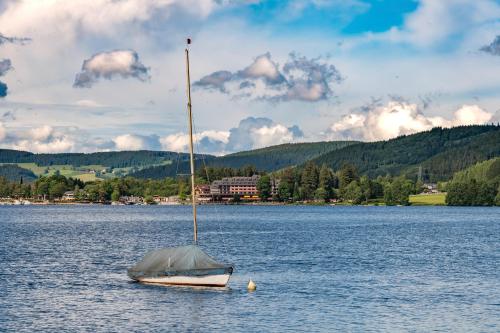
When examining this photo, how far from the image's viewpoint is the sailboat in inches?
2753

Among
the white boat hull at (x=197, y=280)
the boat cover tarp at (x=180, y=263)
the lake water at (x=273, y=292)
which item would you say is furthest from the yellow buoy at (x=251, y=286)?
the boat cover tarp at (x=180, y=263)

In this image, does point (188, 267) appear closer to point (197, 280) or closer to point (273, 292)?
point (197, 280)

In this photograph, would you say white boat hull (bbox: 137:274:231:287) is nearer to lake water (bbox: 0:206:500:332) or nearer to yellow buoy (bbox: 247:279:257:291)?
lake water (bbox: 0:206:500:332)

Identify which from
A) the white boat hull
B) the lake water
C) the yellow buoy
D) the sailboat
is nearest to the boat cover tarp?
the sailboat

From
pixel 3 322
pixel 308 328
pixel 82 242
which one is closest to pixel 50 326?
pixel 3 322

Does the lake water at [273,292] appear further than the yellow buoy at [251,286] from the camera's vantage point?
No

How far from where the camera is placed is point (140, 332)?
175ft

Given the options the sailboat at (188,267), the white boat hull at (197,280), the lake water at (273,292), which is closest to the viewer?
the lake water at (273,292)

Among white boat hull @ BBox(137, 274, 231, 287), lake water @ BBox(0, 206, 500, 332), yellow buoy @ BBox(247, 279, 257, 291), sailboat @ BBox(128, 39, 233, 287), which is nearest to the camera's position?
lake water @ BBox(0, 206, 500, 332)

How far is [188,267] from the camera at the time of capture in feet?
230

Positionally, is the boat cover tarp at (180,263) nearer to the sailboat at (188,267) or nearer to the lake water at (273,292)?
the sailboat at (188,267)

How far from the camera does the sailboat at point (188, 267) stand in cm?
6994

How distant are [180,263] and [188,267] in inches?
41.4

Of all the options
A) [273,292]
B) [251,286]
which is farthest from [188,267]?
[273,292]
